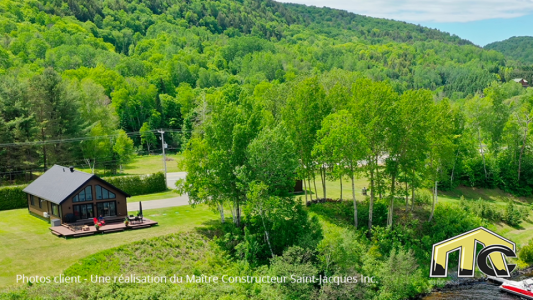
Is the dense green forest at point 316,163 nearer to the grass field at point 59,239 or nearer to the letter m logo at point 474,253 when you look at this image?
the letter m logo at point 474,253

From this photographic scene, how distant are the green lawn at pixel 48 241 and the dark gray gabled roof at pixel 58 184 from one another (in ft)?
7.50

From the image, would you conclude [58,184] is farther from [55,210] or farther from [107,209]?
[107,209]

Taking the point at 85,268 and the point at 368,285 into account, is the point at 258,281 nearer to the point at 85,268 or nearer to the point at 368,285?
the point at 368,285

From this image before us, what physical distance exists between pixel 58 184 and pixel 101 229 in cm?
727

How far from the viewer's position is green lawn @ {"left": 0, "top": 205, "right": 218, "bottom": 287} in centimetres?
2948

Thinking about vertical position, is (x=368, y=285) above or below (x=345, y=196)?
below

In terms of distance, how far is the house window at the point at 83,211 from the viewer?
38.1 m

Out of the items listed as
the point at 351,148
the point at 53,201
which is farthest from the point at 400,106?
the point at 53,201

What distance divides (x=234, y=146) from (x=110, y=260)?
12.9 meters

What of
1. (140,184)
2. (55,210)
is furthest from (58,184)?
(140,184)

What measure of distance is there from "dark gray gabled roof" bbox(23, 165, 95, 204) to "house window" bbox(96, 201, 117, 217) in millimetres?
2578

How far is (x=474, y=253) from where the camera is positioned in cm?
3381

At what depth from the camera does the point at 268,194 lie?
36344 mm

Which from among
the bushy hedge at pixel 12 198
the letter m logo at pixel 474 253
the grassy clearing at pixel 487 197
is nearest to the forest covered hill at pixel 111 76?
the bushy hedge at pixel 12 198
